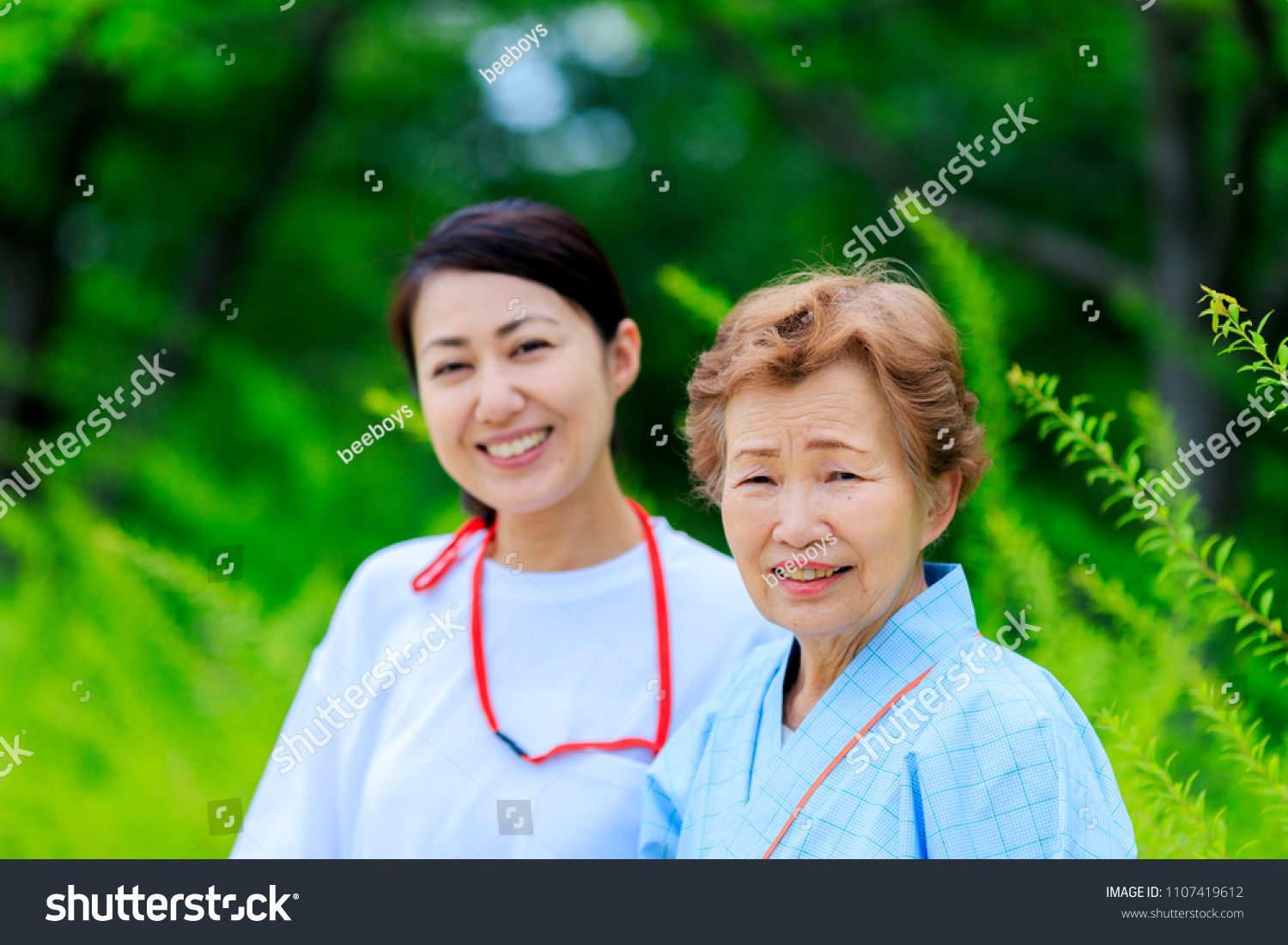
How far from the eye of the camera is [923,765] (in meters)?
1.37

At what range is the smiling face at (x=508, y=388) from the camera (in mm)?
1960

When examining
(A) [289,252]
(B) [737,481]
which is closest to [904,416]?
(B) [737,481]

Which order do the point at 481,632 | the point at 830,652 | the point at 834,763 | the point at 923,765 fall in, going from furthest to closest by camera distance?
the point at 481,632, the point at 830,652, the point at 834,763, the point at 923,765

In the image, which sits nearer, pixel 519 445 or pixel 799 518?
pixel 799 518

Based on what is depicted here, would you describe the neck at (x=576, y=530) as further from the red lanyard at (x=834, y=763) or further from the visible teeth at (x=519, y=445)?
the red lanyard at (x=834, y=763)

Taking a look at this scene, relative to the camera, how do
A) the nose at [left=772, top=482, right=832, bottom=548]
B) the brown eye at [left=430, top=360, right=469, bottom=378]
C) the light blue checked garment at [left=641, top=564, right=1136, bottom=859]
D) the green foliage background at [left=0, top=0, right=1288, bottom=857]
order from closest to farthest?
the light blue checked garment at [left=641, top=564, right=1136, bottom=859] < the nose at [left=772, top=482, right=832, bottom=548] < the brown eye at [left=430, top=360, right=469, bottom=378] < the green foliage background at [left=0, top=0, right=1288, bottom=857]

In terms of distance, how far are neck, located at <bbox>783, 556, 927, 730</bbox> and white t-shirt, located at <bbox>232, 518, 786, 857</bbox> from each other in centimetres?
36

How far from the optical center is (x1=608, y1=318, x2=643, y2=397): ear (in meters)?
2.15

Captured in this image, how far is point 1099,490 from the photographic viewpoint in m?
6.57

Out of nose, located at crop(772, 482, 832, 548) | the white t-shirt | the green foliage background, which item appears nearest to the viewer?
nose, located at crop(772, 482, 832, 548)

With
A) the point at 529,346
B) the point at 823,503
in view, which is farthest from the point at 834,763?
the point at 529,346

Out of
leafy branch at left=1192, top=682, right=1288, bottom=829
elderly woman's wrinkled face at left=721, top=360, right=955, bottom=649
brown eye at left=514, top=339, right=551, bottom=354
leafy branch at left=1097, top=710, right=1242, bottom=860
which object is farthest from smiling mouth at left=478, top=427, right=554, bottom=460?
leafy branch at left=1192, top=682, right=1288, bottom=829

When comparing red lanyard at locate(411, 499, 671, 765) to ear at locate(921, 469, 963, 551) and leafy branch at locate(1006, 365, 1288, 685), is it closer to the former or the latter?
ear at locate(921, 469, 963, 551)

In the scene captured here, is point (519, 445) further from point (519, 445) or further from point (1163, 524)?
point (1163, 524)
